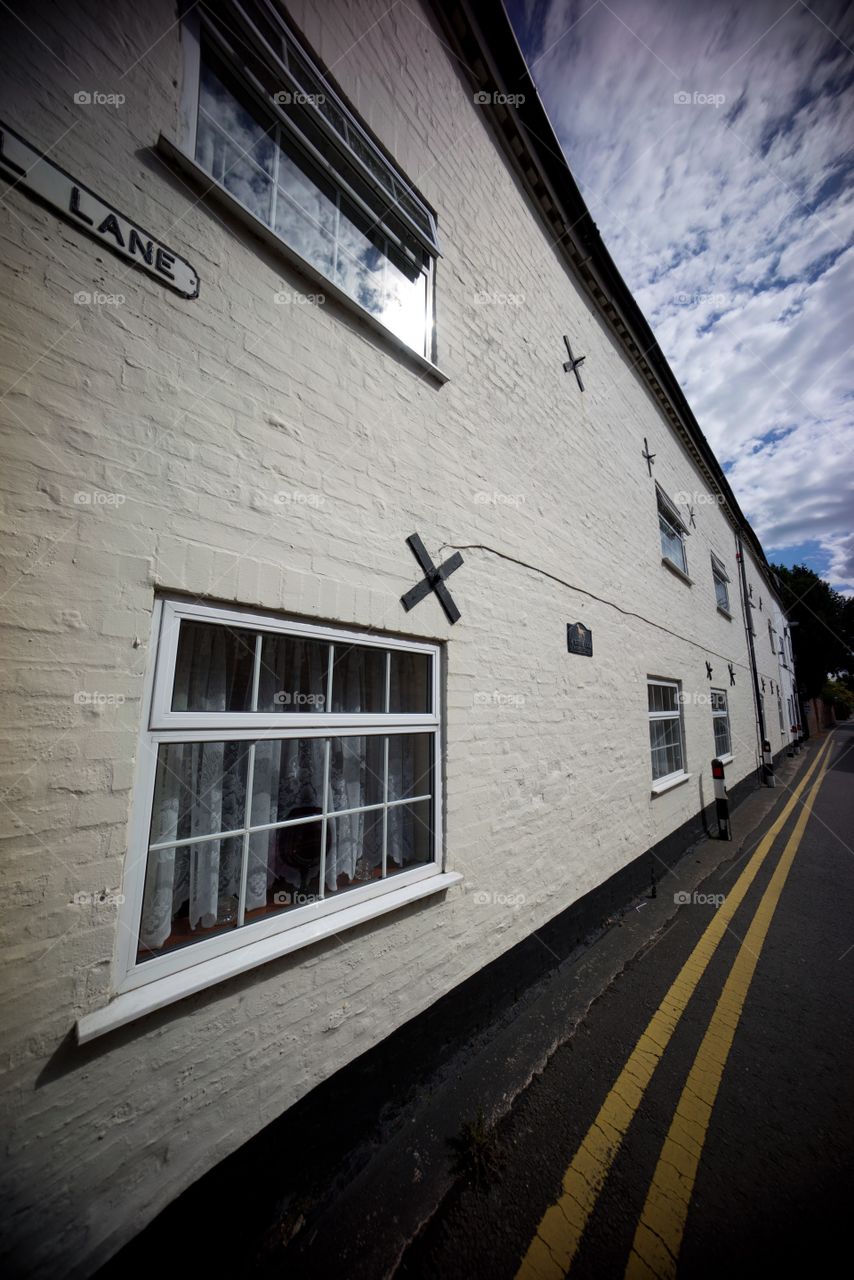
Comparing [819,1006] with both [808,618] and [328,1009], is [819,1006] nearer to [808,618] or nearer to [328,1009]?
[328,1009]

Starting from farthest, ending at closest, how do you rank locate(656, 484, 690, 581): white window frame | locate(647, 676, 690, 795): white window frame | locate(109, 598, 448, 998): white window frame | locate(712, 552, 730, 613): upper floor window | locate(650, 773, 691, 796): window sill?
locate(712, 552, 730, 613): upper floor window < locate(656, 484, 690, 581): white window frame < locate(647, 676, 690, 795): white window frame < locate(650, 773, 691, 796): window sill < locate(109, 598, 448, 998): white window frame

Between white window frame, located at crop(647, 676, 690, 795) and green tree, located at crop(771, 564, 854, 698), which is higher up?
green tree, located at crop(771, 564, 854, 698)

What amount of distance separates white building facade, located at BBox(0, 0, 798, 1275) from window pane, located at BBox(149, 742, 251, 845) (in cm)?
2

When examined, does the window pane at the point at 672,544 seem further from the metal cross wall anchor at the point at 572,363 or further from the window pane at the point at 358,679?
the window pane at the point at 358,679

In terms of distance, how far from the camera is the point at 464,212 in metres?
3.98

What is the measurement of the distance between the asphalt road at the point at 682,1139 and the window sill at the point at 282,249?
469 centimetres

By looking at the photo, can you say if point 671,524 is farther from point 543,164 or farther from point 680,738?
point 543,164

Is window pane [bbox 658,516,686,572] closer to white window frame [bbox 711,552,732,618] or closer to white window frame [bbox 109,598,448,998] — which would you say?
white window frame [bbox 711,552,732,618]

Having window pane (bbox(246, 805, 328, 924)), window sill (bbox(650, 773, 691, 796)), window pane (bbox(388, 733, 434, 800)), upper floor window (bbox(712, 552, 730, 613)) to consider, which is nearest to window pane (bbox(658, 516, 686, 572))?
upper floor window (bbox(712, 552, 730, 613))

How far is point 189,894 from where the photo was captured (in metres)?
2.06

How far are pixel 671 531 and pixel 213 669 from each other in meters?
9.12

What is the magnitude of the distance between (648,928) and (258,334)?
→ 5.87m

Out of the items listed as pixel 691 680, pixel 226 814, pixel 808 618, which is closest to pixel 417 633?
pixel 226 814

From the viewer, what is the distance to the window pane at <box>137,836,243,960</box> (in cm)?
192
